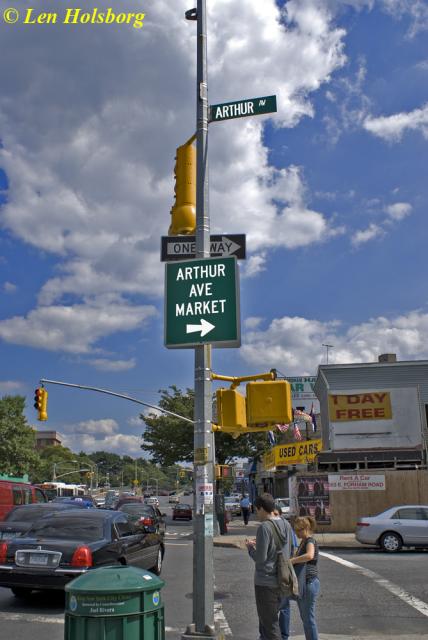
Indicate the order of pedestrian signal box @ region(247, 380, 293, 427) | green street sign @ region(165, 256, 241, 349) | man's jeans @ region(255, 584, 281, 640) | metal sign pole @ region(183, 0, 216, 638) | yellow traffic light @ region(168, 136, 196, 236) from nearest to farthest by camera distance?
metal sign pole @ region(183, 0, 216, 638) < man's jeans @ region(255, 584, 281, 640) < green street sign @ region(165, 256, 241, 349) < pedestrian signal box @ region(247, 380, 293, 427) < yellow traffic light @ region(168, 136, 196, 236)

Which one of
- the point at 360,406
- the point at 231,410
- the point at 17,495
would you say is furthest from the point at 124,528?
the point at 360,406

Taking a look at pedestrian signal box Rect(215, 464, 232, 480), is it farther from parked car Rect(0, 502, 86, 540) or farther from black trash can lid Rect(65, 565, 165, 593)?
black trash can lid Rect(65, 565, 165, 593)

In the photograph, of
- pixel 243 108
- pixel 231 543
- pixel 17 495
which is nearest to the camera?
pixel 243 108

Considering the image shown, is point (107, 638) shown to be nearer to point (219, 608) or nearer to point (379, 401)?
point (219, 608)

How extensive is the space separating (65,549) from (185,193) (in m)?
5.49

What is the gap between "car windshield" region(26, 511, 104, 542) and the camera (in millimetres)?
9922

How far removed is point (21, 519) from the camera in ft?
48.0

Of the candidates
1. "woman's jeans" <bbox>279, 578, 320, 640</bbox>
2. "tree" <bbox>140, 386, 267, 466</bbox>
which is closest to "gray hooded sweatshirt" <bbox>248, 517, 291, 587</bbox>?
"woman's jeans" <bbox>279, 578, 320, 640</bbox>

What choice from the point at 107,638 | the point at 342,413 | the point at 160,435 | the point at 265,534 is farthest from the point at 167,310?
the point at 160,435

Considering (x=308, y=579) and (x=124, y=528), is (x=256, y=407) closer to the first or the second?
(x=308, y=579)

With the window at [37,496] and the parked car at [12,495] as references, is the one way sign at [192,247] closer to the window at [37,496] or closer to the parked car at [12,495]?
the parked car at [12,495]

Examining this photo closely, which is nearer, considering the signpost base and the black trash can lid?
the black trash can lid

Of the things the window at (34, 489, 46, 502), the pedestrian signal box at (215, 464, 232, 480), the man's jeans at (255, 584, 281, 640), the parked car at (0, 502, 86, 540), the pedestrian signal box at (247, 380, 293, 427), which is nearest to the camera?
the man's jeans at (255, 584, 281, 640)

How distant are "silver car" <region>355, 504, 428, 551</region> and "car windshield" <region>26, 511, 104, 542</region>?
999cm
